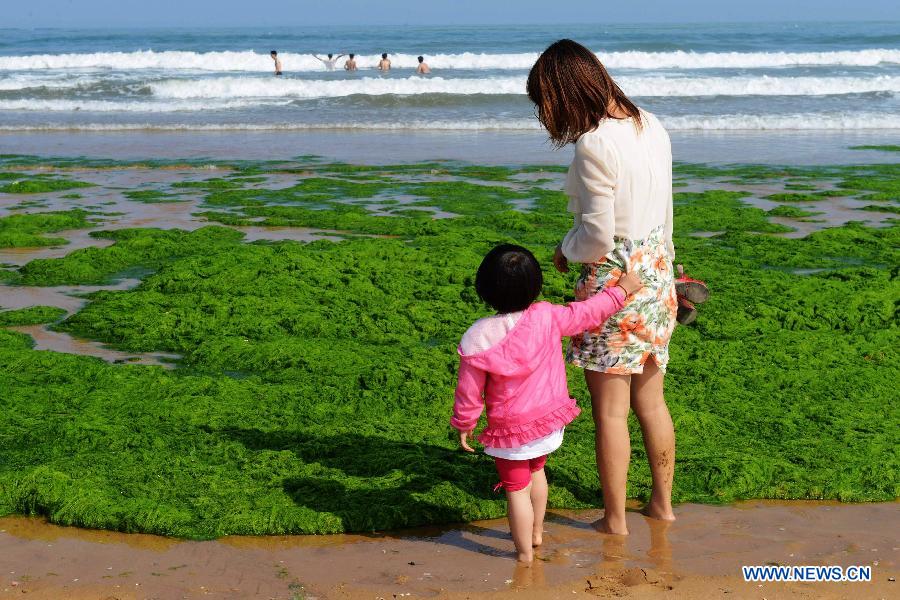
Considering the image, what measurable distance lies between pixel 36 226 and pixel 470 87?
61.9 feet

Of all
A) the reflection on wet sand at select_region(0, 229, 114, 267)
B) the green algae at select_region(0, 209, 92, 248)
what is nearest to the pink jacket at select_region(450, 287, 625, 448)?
the reflection on wet sand at select_region(0, 229, 114, 267)

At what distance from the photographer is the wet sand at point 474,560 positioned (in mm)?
3254

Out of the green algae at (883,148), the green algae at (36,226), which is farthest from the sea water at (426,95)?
the green algae at (36,226)

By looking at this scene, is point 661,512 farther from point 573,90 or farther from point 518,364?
point 573,90

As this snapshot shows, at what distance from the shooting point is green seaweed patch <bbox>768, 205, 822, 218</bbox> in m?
10.0

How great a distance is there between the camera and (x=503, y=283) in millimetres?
3271

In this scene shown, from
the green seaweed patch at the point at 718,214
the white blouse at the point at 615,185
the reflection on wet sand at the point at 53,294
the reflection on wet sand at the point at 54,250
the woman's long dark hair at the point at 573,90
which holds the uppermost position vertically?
the woman's long dark hair at the point at 573,90

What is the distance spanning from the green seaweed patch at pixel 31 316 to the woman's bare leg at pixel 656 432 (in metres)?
4.25

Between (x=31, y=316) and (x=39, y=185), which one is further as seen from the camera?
(x=39, y=185)

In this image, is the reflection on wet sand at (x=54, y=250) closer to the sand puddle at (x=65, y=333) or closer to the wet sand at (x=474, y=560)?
the sand puddle at (x=65, y=333)

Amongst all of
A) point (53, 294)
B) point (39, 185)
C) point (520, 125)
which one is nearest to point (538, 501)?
point (53, 294)

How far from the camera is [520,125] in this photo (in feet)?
66.3

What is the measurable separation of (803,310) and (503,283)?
3.75 meters

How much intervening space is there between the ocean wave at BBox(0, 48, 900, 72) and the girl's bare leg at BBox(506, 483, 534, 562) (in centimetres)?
3665
